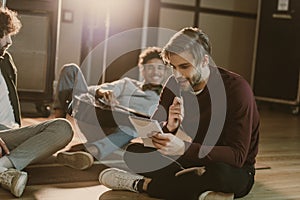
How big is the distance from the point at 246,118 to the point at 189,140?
0.88 feet

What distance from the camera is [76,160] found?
291 centimetres

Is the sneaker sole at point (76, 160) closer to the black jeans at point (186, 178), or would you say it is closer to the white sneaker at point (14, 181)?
the black jeans at point (186, 178)

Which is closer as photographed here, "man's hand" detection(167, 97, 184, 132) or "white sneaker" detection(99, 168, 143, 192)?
"man's hand" detection(167, 97, 184, 132)

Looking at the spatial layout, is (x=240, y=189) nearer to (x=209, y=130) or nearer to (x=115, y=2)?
(x=209, y=130)

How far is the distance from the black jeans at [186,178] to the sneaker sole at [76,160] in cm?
35

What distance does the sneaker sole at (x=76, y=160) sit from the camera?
2.88 metres

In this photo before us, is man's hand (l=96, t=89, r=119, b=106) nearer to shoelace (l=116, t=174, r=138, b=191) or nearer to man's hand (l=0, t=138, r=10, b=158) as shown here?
shoelace (l=116, t=174, r=138, b=191)

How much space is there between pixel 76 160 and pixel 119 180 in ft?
1.44

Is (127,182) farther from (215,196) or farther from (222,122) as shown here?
(222,122)

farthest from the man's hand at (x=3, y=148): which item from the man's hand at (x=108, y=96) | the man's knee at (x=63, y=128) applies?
the man's hand at (x=108, y=96)

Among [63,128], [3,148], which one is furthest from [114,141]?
[3,148]

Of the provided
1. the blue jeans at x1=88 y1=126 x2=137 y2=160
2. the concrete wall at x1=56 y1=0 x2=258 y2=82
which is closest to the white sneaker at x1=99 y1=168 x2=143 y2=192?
the blue jeans at x1=88 y1=126 x2=137 y2=160

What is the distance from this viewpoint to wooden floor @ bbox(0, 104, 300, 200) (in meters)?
2.43

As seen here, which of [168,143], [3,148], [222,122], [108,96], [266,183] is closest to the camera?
[168,143]
